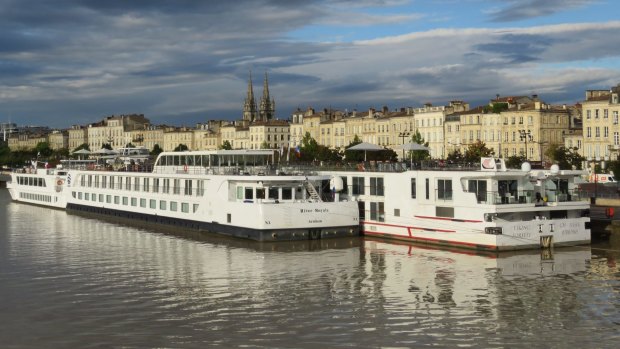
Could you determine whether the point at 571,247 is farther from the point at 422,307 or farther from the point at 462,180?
the point at 422,307

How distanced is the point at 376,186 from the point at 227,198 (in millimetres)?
9431

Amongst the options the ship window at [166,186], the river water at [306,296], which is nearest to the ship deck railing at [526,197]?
the river water at [306,296]

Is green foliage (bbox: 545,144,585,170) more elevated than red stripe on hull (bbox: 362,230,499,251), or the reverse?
green foliage (bbox: 545,144,585,170)

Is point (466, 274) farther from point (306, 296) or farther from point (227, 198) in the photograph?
point (227, 198)

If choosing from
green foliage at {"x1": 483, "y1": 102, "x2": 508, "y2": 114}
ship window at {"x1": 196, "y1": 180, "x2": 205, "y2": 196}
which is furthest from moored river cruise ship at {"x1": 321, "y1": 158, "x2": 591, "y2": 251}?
green foliage at {"x1": 483, "y1": 102, "x2": 508, "y2": 114}

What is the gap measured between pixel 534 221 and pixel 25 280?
82.6 feet

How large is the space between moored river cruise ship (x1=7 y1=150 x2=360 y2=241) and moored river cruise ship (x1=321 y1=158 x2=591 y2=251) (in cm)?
379

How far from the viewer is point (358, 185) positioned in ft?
172

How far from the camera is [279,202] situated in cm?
4703

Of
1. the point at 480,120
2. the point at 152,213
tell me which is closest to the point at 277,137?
the point at 480,120

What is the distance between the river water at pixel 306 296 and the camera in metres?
25.0

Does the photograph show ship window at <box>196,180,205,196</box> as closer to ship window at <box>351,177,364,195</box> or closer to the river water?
the river water

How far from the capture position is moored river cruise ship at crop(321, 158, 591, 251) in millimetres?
41169

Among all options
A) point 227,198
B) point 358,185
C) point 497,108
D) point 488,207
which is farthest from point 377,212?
point 497,108
